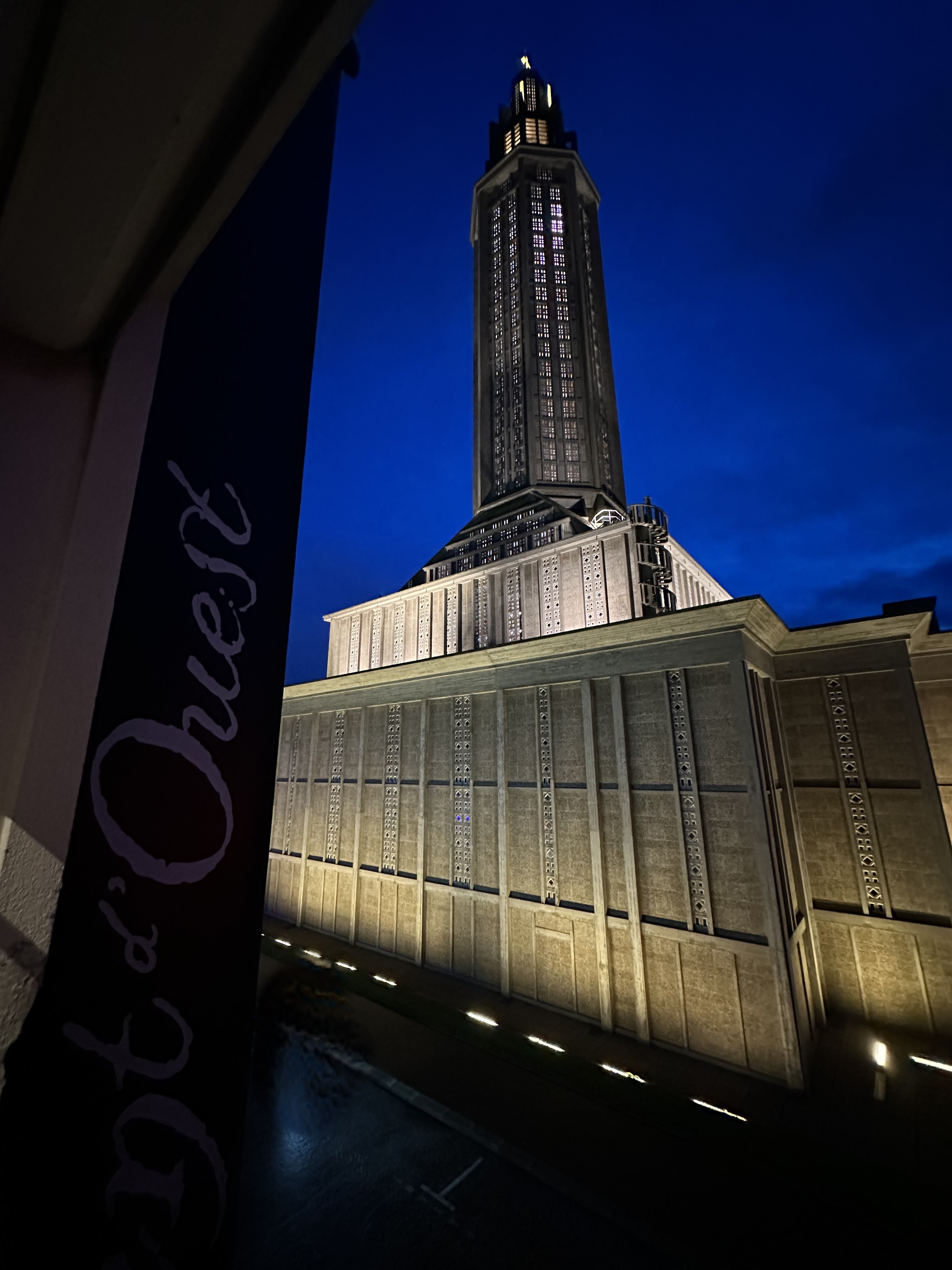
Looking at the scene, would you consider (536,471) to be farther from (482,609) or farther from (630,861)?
(630,861)

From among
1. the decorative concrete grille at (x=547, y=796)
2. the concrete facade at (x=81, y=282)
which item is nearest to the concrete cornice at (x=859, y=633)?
the decorative concrete grille at (x=547, y=796)

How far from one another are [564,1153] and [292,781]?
43.2 feet

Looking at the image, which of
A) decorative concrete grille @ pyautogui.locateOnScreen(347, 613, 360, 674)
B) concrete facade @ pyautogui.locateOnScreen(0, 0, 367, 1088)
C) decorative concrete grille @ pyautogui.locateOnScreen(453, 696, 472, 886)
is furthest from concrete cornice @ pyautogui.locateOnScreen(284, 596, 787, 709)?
concrete facade @ pyautogui.locateOnScreen(0, 0, 367, 1088)

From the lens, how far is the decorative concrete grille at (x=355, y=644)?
66.2 ft

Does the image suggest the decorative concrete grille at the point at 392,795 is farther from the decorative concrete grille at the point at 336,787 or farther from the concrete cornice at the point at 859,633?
the concrete cornice at the point at 859,633

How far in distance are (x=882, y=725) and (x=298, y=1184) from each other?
12.0m

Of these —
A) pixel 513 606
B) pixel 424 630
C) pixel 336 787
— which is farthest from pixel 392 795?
pixel 513 606

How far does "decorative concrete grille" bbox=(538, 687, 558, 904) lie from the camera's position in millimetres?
10859

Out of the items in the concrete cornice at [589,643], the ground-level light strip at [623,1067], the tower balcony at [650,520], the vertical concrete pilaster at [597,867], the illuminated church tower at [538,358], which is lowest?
the ground-level light strip at [623,1067]

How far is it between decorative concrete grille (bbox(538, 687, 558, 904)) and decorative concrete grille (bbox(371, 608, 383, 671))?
9.29m

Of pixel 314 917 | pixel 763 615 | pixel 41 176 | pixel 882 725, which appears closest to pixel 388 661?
pixel 314 917

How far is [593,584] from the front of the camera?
599 inches

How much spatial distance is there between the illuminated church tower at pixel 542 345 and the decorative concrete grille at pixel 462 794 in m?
11.7

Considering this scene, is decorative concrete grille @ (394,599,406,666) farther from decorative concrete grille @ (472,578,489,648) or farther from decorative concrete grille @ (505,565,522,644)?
decorative concrete grille @ (505,565,522,644)
